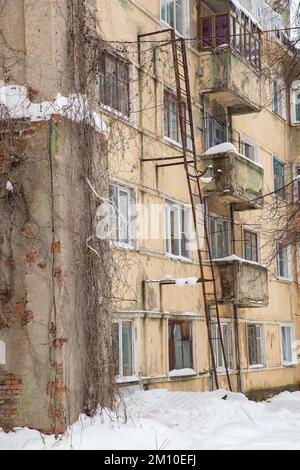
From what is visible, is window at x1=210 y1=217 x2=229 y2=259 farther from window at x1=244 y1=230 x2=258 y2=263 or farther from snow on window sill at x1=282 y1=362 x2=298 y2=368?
snow on window sill at x1=282 y1=362 x2=298 y2=368

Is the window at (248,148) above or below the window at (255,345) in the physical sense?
above

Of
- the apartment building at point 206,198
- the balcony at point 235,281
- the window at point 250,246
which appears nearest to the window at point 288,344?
the apartment building at point 206,198

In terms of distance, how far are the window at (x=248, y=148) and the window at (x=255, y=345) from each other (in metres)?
5.10

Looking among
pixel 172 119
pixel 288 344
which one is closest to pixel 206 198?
pixel 172 119

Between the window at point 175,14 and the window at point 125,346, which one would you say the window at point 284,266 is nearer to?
the window at point 175,14

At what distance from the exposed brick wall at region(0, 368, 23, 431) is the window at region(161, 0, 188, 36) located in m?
11.2

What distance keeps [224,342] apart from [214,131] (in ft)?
18.4

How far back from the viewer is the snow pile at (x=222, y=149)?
1916 cm

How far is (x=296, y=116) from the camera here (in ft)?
90.6

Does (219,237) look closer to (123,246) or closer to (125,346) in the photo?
(123,246)

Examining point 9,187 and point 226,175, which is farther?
point 226,175

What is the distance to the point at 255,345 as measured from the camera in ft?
75.5

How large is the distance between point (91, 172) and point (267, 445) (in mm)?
4226

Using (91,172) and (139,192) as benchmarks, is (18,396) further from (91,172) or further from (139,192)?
(139,192)
